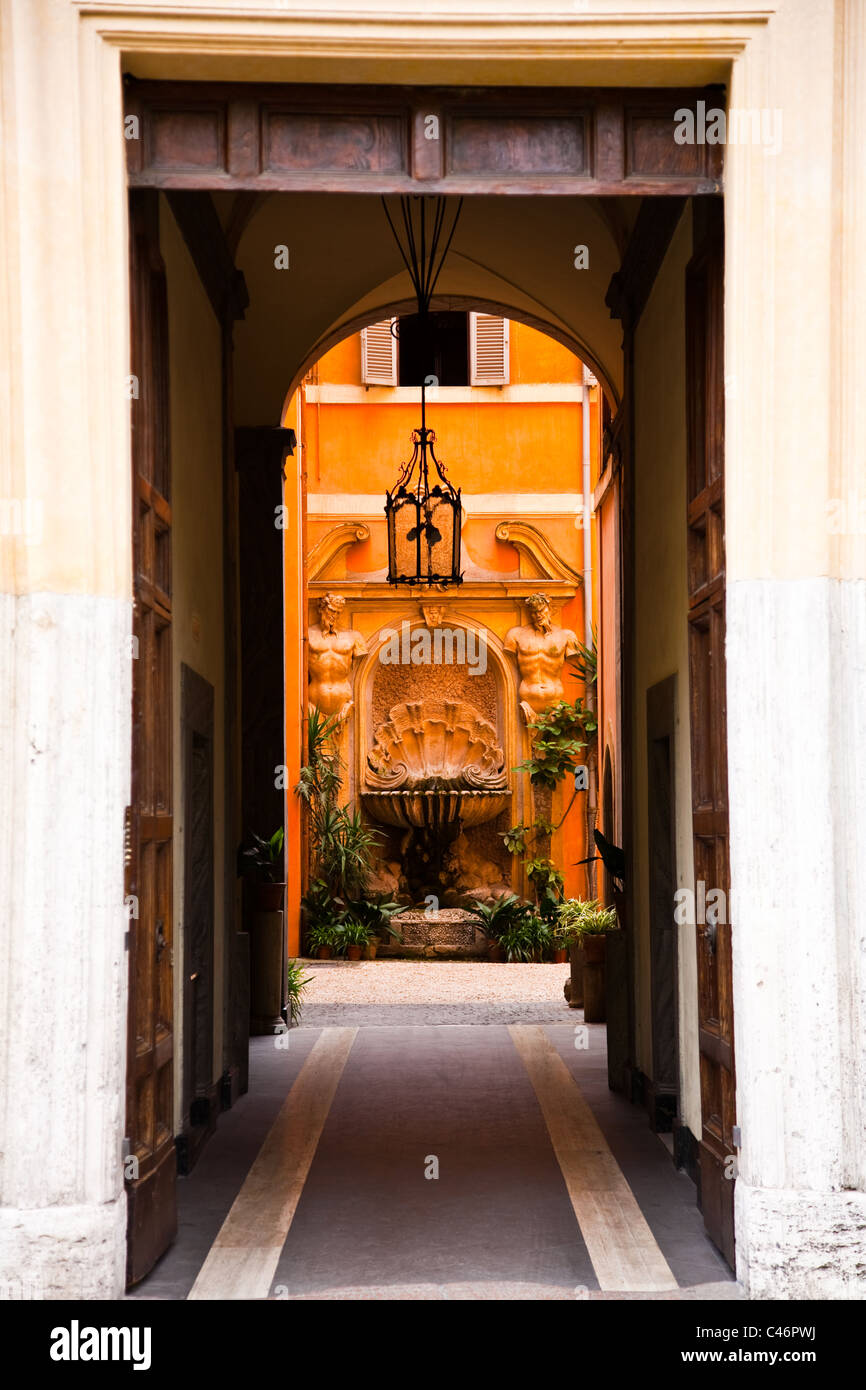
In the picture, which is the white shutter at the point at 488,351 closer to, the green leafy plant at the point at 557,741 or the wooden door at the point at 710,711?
the green leafy plant at the point at 557,741

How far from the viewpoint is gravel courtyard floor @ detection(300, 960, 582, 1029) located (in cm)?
1141

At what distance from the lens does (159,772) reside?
5.20m

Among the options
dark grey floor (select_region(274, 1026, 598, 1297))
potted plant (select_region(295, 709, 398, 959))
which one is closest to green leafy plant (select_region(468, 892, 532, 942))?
potted plant (select_region(295, 709, 398, 959))

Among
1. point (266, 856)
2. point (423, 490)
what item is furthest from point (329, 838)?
point (423, 490)

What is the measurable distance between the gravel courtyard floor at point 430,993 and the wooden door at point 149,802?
19.8ft

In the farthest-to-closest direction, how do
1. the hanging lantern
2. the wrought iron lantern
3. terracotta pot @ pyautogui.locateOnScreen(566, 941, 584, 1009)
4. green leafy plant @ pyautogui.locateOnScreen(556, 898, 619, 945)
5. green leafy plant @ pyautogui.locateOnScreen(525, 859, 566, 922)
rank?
green leafy plant @ pyautogui.locateOnScreen(525, 859, 566, 922)
terracotta pot @ pyautogui.locateOnScreen(566, 941, 584, 1009)
green leafy plant @ pyautogui.locateOnScreen(556, 898, 619, 945)
the hanging lantern
the wrought iron lantern

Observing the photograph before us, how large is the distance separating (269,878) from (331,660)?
297 inches

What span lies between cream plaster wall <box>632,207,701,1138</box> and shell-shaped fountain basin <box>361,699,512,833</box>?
9484mm

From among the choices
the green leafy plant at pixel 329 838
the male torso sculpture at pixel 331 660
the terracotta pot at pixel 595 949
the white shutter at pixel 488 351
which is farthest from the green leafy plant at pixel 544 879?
the terracotta pot at pixel 595 949

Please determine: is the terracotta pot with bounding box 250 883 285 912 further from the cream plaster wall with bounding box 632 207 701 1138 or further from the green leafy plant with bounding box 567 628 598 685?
the green leafy plant with bounding box 567 628 598 685

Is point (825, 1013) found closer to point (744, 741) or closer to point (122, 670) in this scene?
point (744, 741)

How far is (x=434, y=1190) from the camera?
230 inches
